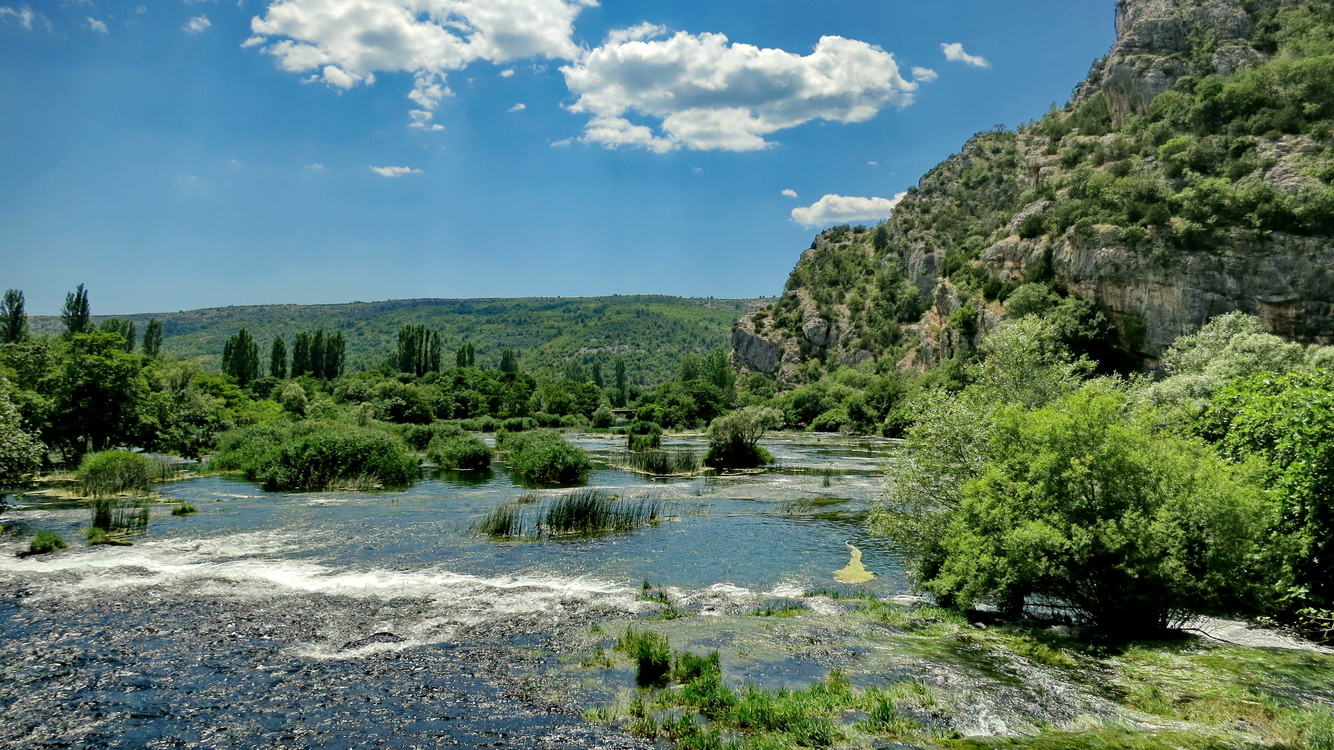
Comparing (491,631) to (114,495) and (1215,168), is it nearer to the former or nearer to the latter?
A: (114,495)

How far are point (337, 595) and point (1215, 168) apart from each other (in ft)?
275

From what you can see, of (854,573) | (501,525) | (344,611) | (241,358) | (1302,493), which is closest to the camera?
(1302,493)

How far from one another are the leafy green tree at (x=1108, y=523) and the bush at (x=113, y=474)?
123 ft

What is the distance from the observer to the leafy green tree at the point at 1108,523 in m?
13.0

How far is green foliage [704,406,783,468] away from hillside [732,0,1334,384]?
34.6 m

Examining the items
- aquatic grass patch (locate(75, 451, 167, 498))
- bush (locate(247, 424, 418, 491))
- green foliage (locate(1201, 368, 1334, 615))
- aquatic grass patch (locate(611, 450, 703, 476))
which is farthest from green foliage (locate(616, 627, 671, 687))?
aquatic grass patch (locate(611, 450, 703, 476))

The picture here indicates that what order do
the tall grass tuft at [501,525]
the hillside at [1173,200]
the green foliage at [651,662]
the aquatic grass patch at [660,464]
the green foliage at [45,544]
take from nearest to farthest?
the green foliage at [651,662], the green foliage at [45,544], the tall grass tuft at [501,525], the aquatic grass patch at [660,464], the hillside at [1173,200]

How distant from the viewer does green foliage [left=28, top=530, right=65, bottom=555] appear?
20359mm

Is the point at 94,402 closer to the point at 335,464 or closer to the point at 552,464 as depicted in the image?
the point at 335,464

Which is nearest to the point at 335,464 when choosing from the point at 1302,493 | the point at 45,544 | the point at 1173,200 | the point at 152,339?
the point at 45,544

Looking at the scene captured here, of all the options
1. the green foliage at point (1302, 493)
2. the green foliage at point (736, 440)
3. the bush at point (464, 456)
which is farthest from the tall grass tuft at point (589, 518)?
the green foliage at point (736, 440)

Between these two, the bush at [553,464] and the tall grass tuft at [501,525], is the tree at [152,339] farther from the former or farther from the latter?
the tall grass tuft at [501,525]

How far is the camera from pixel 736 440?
52812 millimetres

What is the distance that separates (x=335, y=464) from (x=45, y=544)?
735 inches
